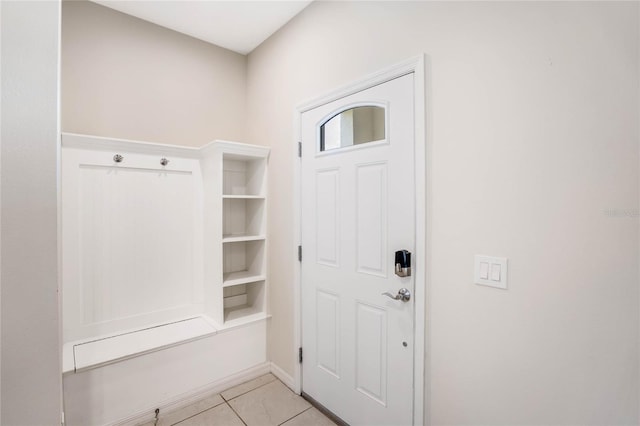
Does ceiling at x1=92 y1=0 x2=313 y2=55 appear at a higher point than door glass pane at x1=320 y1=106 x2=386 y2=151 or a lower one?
higher

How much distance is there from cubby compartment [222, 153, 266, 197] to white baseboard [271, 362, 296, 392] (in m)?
1.47

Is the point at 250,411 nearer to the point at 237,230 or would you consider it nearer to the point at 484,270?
the point at 237,230

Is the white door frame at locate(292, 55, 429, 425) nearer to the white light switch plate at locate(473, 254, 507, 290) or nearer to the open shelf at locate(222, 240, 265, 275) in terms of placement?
the white light switch plate at locate(473, 254, 507, 290)

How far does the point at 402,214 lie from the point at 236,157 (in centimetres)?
158

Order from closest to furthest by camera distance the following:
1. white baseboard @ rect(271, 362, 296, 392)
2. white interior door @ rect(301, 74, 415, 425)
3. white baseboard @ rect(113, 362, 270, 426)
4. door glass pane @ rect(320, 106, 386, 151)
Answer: white interior door @ rect(301, 74, 415, 425), door glass pane @ rect(320, 106, 386, 151), white baseboard @ rect(113, 362, 270, 426), white baseboard @ rect(271, 362, 296, 392)

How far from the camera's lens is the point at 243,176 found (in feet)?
9.23

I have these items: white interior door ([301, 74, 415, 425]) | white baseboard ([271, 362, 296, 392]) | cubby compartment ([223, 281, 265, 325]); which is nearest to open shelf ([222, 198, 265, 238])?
cubby compartment ([223, 281, 265, 325])

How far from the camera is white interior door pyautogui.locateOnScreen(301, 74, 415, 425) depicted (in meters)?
1.58

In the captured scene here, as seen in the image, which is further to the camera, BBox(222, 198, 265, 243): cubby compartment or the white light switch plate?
BBox(222, 198, 265, 243): cubby compartment

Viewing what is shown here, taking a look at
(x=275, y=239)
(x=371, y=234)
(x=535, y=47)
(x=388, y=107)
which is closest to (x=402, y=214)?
(x=371, y=234)

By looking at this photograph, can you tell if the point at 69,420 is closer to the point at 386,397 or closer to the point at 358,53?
the point at 386,397

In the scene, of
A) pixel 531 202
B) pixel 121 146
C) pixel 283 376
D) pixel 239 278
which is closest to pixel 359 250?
pixel 531 202

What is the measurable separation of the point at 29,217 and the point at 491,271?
1771mm

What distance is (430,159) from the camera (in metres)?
1.46
